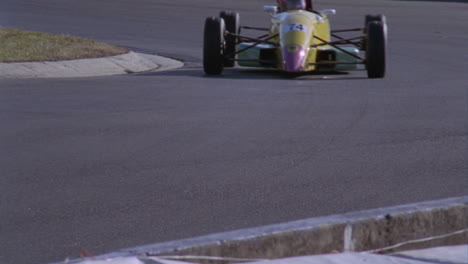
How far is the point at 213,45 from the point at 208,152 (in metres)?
6.20

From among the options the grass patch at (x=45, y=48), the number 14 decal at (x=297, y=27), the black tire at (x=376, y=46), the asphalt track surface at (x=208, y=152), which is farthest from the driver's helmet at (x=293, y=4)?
the grass patch at (x=45, y=48)

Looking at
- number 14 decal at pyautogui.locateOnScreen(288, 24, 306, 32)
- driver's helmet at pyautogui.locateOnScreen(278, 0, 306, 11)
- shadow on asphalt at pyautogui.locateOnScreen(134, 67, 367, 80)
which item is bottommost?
shadow on asphalt at pyautogui.locateOnScreen(134, 67, 367, 80)

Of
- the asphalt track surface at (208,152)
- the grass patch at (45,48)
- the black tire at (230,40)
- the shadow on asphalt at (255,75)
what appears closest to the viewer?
the asphalt track surface at (208,152)

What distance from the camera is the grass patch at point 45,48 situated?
15.2m

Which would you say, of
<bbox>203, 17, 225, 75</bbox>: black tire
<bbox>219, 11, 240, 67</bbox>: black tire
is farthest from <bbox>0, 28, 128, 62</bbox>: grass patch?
<bbox>203, 17, 225, 75</bbox>: black tire

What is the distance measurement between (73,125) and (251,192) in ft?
10.4

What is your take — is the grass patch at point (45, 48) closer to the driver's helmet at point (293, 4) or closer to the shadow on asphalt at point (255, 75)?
the shadow on asphalt at point (255, 75)

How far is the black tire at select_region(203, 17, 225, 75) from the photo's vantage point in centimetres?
1450

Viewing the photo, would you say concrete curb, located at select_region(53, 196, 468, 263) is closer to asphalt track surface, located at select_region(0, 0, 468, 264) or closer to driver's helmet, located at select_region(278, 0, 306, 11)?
asphalt track surface, located at select_region(0, 0, 468, 264)

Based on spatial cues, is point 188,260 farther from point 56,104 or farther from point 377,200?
point 56,104

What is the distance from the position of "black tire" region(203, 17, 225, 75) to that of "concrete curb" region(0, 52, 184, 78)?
1.54 meters

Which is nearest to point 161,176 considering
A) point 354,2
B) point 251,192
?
point 251,192

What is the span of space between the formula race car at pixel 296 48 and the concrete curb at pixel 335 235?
9.82m

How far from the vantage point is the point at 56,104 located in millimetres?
11016
